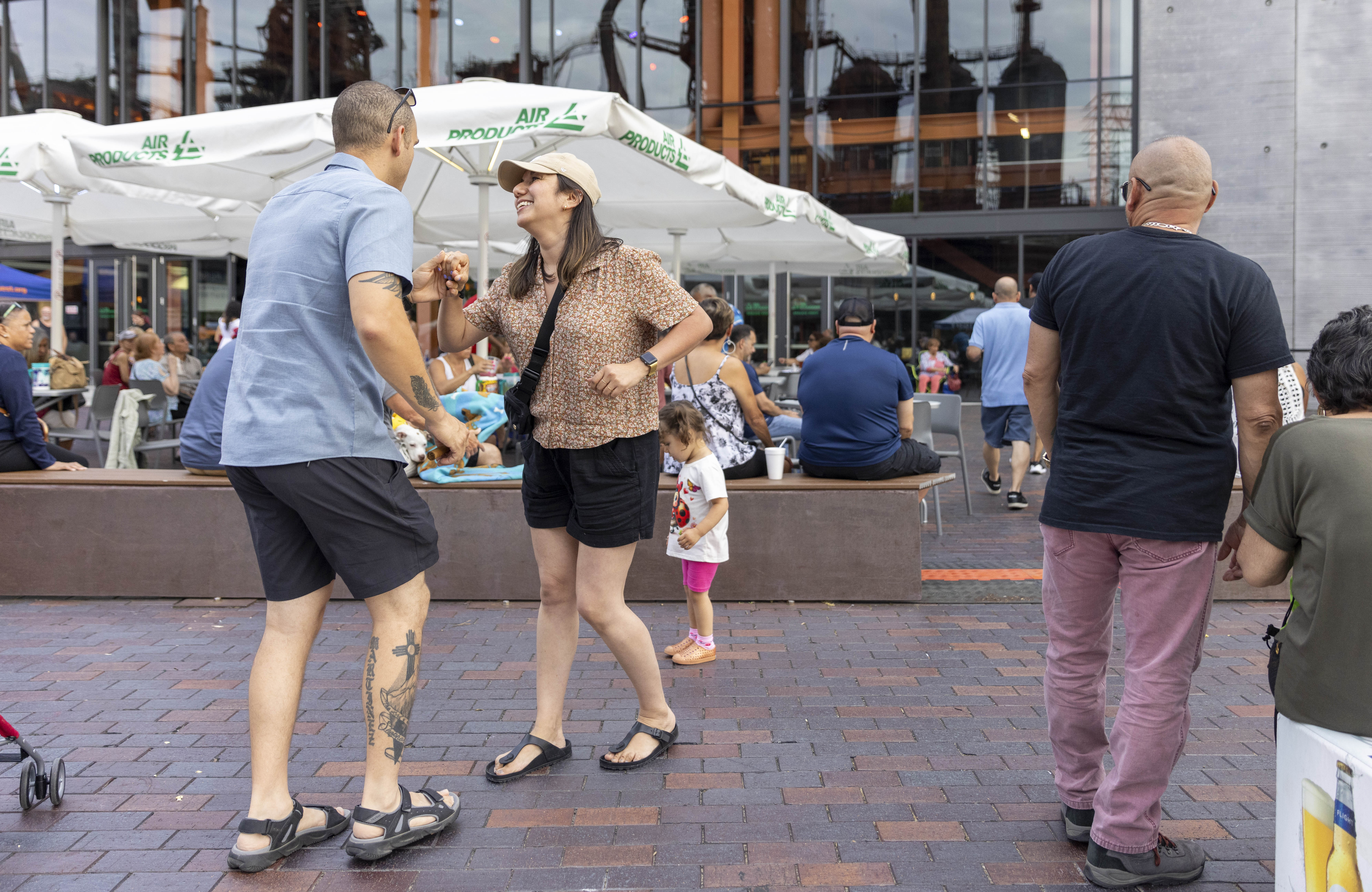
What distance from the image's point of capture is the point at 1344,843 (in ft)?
6.59

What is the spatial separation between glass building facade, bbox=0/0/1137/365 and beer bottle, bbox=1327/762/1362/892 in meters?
18.4

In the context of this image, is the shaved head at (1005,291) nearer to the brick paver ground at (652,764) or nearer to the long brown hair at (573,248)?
the brick paver ground at (652,764)

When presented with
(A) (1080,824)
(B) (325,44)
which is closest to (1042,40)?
(B) (325,44)

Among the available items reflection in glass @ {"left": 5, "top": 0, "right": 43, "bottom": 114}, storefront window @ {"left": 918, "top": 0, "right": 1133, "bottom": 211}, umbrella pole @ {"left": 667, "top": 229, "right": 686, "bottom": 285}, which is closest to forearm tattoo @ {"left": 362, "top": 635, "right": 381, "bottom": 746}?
umbrella pole @ {"left": 667, "top": 229, "right": 686, "bottom": 285}

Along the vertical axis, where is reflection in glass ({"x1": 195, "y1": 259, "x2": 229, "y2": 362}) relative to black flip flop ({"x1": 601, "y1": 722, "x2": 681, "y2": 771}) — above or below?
above

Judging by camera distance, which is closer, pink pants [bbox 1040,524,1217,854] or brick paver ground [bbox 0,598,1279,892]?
pink pants [bbox 1040,524,1217,854]

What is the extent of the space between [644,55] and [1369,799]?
70.1 feet

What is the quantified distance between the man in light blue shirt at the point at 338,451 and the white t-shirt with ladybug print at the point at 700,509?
1882mm

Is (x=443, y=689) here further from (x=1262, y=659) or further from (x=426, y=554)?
(x=1262, y=659)

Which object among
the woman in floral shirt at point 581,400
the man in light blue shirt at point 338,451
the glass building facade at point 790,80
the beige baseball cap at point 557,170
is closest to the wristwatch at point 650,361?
the woman in floral shirt at point 581,400

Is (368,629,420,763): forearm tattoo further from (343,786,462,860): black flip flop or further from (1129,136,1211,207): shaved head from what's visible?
(1129,136,1211,207): shaved head

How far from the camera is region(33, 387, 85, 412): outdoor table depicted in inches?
395

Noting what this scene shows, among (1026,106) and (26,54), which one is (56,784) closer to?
(1026,106)

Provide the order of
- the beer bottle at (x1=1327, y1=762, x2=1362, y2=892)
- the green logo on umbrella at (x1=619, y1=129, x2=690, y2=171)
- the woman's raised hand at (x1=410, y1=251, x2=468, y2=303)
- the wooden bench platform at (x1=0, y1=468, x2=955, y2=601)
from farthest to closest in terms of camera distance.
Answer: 1. the green logo on umbrella at (x1=619, y1=129, x2=690, y2=171)
2. the wooden bench platform at (x1=0, y1=468, x2=955, y2=601)
3. the woman's raised hand at (x1=410, y1=251, x2=468, y2=303)
4. the beer bottle at (x1=1327, y1=762, x2=1362, y2=892)
